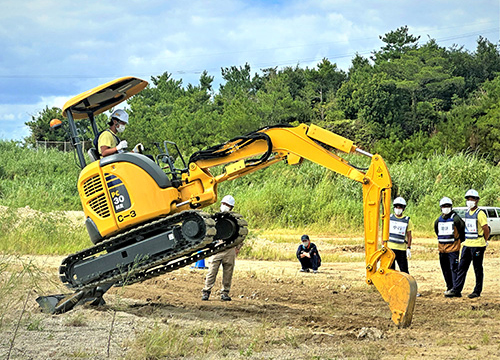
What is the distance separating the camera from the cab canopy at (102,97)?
32.4ft

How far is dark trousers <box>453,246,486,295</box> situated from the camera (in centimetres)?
1228

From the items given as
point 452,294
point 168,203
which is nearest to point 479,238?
point 452,294

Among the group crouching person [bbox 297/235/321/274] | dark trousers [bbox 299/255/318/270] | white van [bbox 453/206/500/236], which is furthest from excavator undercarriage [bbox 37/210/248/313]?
white van [bbox 453/206/500/236]

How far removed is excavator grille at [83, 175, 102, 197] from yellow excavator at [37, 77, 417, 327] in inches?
0.6

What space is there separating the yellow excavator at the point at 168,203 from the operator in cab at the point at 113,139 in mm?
229

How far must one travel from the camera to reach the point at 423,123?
53531mm

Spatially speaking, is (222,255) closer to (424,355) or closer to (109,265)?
(109,265)

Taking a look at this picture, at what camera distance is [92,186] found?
31.7 feet

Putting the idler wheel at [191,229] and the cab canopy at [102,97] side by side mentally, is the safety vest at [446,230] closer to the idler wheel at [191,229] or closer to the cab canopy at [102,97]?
the idler wheel at [191,229]

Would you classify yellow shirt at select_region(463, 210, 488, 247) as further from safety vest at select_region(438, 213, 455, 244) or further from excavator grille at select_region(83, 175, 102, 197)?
excavator grille at select_region(83, 175, 102, 197)

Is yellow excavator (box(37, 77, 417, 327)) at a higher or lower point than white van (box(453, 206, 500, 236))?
higher

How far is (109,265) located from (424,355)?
15.2 ft

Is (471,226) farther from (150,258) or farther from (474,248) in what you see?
(150,258)

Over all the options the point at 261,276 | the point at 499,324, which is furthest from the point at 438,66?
the point at 499,324
